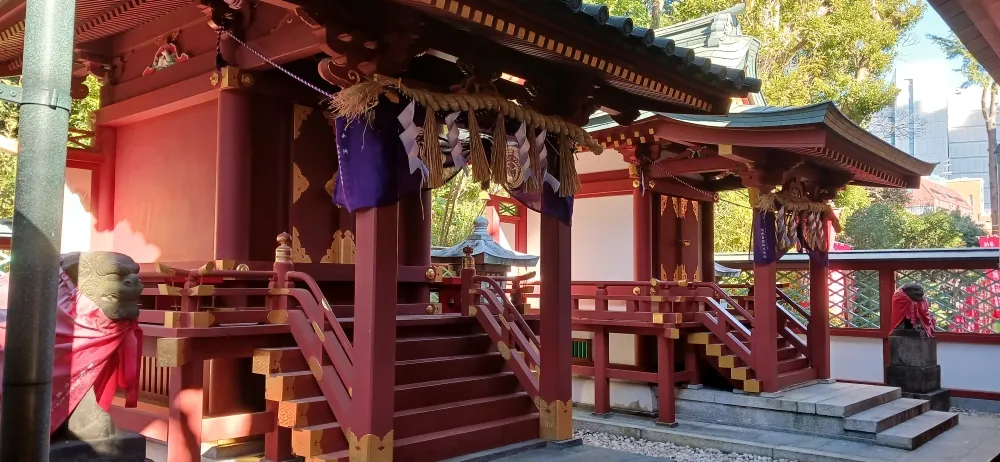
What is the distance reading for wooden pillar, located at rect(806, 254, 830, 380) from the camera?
11258 millimetres

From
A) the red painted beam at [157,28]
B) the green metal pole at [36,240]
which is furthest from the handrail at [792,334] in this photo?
the green metal pole at [36,240]

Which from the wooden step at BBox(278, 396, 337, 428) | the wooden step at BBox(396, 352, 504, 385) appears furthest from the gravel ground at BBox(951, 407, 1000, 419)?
the wooden step at BBox(278, 396, 337, 428)

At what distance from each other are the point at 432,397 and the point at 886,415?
627 centimetres

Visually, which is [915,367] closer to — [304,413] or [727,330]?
[727,330]

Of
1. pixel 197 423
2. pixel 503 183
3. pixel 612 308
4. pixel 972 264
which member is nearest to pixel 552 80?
pixel 503 183

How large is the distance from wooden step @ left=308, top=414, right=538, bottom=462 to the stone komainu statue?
198 cm

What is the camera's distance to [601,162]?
11.7 m

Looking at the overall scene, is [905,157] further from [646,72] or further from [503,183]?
[503,183]

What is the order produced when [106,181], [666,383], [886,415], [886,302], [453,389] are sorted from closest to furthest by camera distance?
[453,389] → [106,181] → [886,415] → [666,383] → [886,302]

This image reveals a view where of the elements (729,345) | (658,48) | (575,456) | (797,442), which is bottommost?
(797,442)

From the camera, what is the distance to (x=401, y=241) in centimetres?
838

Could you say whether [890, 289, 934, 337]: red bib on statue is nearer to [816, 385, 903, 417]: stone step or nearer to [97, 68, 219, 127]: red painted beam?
[816, 385, 903, 417]: stone step

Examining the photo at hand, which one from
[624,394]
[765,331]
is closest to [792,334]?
[765,331]

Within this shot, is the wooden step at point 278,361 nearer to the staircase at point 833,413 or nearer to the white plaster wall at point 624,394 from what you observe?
the white plaster wall at point 624,394
